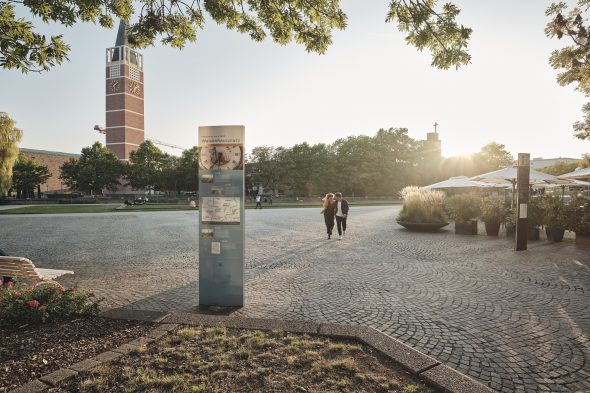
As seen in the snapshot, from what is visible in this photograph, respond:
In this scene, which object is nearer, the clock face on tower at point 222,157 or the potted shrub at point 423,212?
the clock face on tower at point 222,157

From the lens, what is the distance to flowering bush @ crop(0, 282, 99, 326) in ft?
12.5

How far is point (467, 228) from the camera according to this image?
13312 mm

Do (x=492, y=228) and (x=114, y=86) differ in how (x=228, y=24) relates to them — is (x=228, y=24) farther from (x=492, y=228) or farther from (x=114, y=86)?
(x=114, y=86)

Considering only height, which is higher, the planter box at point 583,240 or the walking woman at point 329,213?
the walking woman at point 329,213

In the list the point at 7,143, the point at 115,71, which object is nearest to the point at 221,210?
the point at 7,143

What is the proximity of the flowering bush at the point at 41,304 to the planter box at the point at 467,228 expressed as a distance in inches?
524

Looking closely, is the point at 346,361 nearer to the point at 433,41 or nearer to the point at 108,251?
the point at 433,41

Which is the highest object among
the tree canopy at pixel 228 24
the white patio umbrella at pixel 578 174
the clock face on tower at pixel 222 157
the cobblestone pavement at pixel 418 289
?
the tree canopy at pixel 228 24

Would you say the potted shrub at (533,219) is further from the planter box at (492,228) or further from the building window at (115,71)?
the building window at (115,71)

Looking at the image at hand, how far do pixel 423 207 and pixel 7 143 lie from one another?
38.5m

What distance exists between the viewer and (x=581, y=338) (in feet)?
12.3

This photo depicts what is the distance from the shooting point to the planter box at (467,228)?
13.2 meters

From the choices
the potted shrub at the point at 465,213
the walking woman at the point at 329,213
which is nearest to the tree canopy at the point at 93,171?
the walking woman at the point at 329,213

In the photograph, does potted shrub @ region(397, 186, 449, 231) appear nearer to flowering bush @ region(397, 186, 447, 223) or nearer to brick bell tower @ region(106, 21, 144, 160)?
flowering bush @ region(397, 186, 447, 223)
